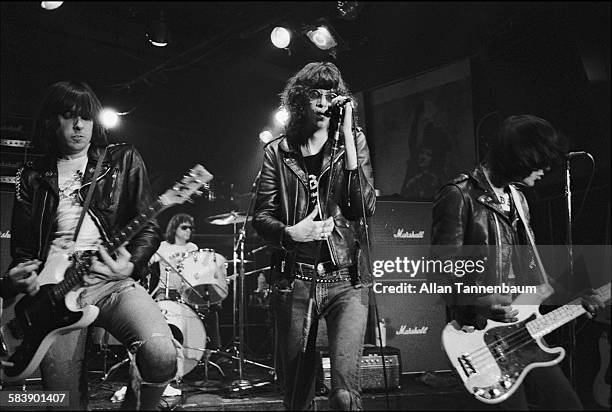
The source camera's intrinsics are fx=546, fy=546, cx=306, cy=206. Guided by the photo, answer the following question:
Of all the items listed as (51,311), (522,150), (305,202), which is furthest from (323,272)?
(522,150)

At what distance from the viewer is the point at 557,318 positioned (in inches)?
116

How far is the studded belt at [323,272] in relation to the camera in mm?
2436

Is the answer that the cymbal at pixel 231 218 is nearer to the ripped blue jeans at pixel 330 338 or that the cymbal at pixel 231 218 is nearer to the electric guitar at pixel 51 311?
the electric guitar at pixel 51 311

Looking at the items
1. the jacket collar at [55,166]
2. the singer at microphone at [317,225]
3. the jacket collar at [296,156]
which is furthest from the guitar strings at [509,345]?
the jacket collar at [55,166]

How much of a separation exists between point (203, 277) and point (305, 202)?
3.29 metres

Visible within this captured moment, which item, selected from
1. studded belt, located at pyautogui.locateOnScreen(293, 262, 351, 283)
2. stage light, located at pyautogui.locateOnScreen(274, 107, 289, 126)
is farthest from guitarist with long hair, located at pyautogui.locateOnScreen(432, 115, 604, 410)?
stage light, located at pyautogui.locateOnScreen(274, 107, 289, 126)

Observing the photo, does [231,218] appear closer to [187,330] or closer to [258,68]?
[187,330]

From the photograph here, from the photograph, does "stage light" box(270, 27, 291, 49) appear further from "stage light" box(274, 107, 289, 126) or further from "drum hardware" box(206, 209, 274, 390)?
"drum hardware" box(206, 209, 274, 390)

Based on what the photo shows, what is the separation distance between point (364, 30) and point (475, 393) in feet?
9.88

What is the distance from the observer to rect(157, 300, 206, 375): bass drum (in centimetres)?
525

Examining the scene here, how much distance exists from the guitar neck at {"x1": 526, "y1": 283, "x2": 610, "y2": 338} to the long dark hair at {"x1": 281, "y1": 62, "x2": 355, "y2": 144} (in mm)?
1508

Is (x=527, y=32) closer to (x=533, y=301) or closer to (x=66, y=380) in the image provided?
(x=533, y=301)

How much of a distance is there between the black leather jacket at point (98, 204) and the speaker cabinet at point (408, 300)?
242cm

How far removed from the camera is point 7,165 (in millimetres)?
4430
